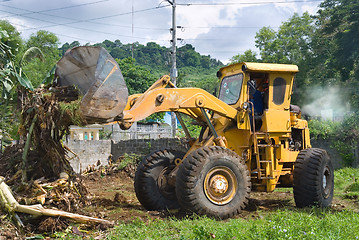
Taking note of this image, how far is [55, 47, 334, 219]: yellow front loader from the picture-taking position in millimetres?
7055

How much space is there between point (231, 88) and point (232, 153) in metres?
1.92

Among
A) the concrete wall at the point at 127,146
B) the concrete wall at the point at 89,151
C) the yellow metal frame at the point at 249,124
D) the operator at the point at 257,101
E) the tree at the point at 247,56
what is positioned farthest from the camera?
the tree at the point at 247,56

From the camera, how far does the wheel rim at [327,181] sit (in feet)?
28.5

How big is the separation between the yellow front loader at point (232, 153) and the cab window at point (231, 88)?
24mm

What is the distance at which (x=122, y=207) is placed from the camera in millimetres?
8250

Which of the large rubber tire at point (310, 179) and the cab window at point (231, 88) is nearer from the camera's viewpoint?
the large rubber tire at point (310, 179)

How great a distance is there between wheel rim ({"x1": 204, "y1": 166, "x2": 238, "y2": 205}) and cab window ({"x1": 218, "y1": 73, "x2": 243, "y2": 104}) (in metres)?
1.92

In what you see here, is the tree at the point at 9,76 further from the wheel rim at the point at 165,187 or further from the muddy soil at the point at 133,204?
the wheel rim at the point at 165,187

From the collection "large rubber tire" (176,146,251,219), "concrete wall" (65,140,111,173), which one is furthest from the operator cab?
"concrete wall" (65,140,111,173)

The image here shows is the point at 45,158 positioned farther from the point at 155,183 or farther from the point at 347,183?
the point at 347,183

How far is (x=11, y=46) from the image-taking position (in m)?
7.70

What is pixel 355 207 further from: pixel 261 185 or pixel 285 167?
pixel 261 185

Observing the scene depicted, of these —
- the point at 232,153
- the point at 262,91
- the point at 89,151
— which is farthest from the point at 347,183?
the point at 89,151

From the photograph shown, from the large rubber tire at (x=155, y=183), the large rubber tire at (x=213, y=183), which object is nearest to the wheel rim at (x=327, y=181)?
the large rubber tire at (x=213, y=183)
